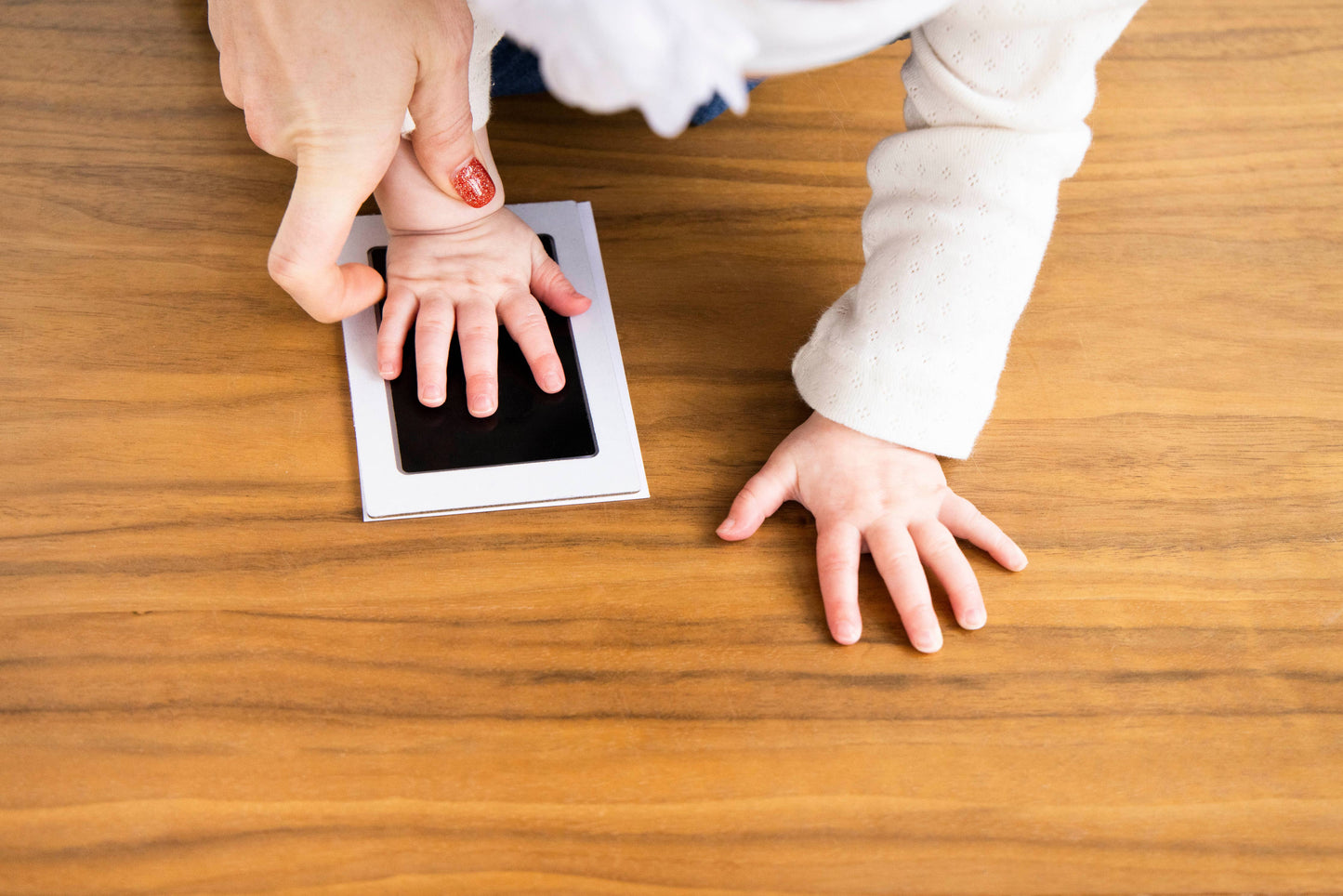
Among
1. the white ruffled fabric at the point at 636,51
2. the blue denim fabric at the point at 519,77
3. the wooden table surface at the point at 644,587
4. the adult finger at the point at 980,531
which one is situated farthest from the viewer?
the blue denim fabric at the point at 519,77

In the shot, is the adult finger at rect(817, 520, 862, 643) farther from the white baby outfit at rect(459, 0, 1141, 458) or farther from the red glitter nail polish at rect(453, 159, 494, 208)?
the red glitter nail polish at rect(453, 159, 494, 208)

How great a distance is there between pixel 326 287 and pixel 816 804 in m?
0.36

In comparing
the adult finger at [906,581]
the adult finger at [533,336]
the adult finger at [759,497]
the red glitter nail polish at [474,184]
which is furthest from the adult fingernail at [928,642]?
the red glitter nail polish at [474,184]

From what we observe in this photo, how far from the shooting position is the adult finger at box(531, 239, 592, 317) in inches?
25.3

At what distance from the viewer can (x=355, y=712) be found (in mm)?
490

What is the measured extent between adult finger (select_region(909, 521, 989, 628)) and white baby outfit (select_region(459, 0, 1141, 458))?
1.9 inches

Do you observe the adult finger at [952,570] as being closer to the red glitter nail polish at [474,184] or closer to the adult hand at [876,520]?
the adult hand at [876,520]

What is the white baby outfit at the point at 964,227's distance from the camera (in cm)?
59

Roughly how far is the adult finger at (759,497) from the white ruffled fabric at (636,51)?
25cm

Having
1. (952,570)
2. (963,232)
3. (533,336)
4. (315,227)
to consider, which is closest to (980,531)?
(952,570)

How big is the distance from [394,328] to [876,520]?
292 millimetres

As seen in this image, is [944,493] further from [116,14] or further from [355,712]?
[116,14]

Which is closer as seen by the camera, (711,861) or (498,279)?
(711,861)

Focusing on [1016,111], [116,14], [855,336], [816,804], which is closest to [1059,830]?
[816,804]
